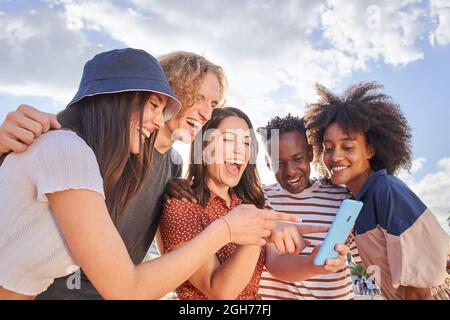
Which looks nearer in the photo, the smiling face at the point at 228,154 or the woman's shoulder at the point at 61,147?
the woman's shoulder at the point at 61,147

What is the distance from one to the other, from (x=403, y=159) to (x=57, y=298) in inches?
118

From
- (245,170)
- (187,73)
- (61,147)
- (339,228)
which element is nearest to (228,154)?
(245,170)

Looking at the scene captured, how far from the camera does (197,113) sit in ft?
12.2

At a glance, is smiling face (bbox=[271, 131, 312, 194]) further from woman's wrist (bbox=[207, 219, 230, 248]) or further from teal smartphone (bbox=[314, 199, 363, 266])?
woman's wrist (bbox=[207, 219, 230, 248])

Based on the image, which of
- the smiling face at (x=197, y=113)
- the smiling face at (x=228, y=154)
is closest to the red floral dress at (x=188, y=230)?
the smiling face at (x=228, y=154)

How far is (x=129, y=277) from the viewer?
1.84 m

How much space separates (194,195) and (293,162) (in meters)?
1.37

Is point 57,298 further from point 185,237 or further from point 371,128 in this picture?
point 371,128

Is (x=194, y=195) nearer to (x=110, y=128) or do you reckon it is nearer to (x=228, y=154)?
(x=228, y=154)

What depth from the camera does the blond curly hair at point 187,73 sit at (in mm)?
3819

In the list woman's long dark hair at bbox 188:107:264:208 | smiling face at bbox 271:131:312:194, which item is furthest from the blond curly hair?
smiling face at bbox 271:131:312:194

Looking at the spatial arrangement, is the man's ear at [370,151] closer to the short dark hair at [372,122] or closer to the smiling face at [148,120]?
the short dark hair at [372,122]

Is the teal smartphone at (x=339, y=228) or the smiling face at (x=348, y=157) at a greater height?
the smiling face at (x=348, y=157)

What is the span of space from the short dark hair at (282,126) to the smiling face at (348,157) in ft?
1.56
